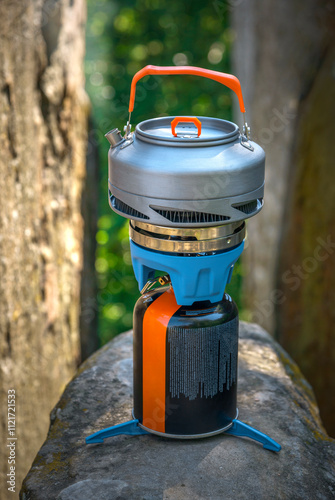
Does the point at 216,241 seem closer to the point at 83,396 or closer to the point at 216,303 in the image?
the point at 216,303

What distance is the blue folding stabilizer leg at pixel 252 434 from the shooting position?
1725mm

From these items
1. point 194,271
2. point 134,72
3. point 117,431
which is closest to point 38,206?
point 117,431

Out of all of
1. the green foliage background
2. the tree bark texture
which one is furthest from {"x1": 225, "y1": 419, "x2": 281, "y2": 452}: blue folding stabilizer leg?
the green foliage background

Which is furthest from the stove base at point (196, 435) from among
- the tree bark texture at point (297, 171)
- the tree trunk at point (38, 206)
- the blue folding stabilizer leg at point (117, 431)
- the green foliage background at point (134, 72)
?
the green foliage background at point (134, 72)

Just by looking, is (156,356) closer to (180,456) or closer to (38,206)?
(180,456)

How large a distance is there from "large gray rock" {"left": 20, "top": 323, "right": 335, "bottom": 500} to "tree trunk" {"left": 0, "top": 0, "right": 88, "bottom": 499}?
0.72 meters

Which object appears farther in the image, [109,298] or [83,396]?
[109,298]

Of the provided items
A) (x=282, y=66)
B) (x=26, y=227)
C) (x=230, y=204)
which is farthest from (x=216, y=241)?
(x=282, y=66)

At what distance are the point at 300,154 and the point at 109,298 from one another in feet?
9.94

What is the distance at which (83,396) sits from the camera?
2047 mm

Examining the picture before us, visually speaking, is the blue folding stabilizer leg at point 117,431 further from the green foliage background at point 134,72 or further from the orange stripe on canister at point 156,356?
the green foliage background at point 134,72

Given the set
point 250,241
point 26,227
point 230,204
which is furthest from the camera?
point 250,241

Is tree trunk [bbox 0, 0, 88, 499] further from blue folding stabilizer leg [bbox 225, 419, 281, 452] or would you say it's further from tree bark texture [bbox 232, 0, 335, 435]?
tree bark texture [bbox 232, 0, 335, 435]

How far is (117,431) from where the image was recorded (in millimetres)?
1801
